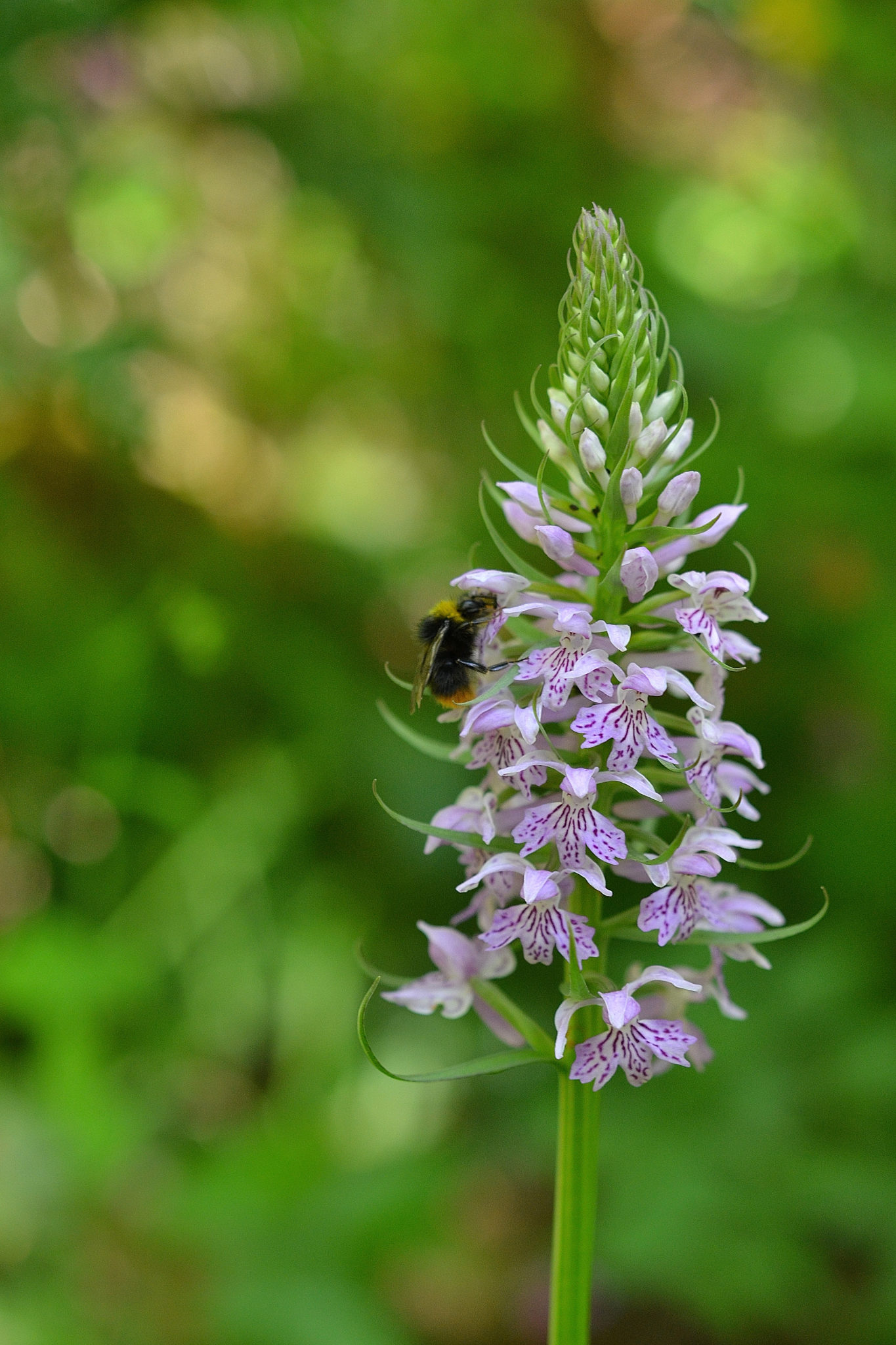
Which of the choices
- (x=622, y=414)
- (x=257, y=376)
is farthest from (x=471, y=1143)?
(x=257, y=376)

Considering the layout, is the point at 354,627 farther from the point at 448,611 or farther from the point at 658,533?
the point at 658,533

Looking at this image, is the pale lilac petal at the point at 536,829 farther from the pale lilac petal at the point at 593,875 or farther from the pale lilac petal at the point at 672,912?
the pale lilac petal at the point at 672,912

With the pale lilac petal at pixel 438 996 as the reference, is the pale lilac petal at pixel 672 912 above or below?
above

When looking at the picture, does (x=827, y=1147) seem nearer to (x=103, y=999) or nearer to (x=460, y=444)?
(x=103, y=999)

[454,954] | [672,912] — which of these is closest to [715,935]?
[672,912]

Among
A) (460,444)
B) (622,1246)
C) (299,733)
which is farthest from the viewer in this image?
(460,444)

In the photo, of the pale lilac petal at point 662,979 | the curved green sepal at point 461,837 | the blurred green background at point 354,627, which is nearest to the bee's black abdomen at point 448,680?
the curved green sepal at point 461,837
